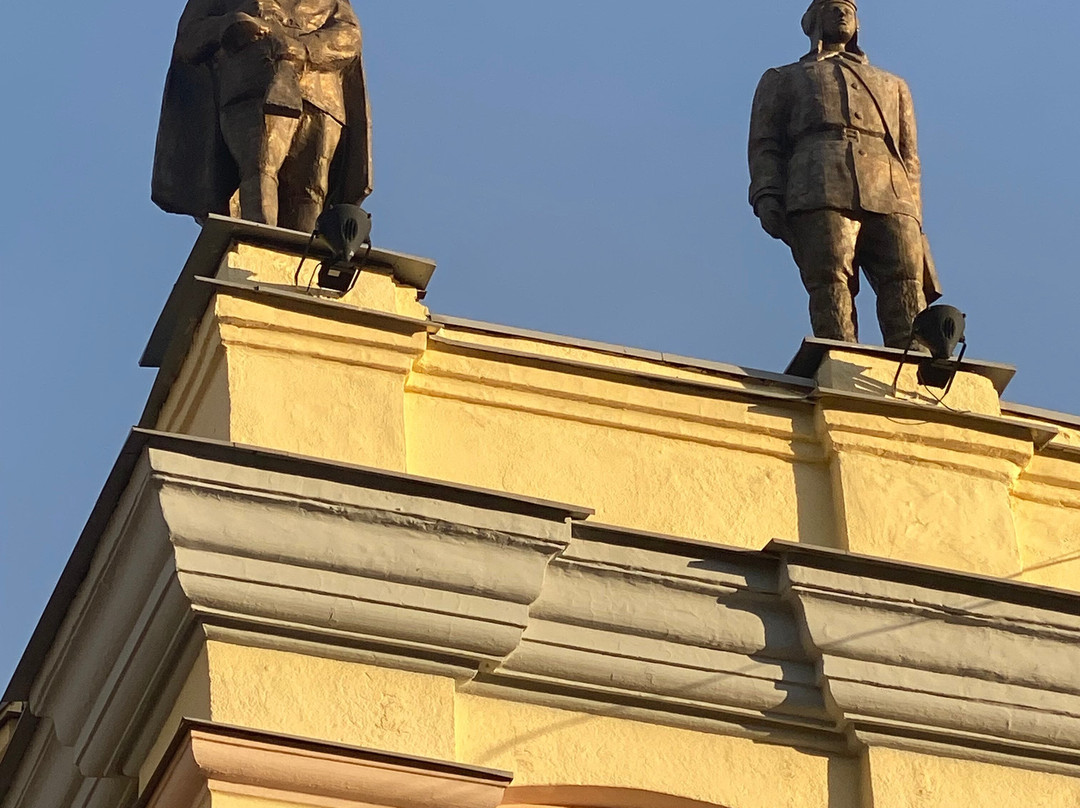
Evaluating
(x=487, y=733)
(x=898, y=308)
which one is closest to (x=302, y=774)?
(x=487, y=733)

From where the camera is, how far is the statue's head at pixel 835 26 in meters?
14.5

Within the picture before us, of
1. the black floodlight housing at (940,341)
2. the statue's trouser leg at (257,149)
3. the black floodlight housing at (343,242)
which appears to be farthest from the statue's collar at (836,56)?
the black floodlight housing at (343,242)

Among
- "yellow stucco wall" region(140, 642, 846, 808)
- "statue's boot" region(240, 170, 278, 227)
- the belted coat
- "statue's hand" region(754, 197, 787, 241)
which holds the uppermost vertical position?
the belted coat

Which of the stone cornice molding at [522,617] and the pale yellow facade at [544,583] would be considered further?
the stone cornice molding at [522,617]

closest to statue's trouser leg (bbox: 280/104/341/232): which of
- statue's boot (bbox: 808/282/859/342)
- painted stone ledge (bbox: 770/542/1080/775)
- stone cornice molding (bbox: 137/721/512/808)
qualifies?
statue's boot (bbox: 808/282/859/342)

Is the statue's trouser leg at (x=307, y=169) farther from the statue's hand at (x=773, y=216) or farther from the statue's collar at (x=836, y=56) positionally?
the statue's collar at (x=836, y=56)

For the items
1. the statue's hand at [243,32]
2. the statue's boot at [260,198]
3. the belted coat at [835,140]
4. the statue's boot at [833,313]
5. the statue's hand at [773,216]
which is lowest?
the statue's boot at [260,198]

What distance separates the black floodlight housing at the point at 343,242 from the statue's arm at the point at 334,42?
54.0 inches

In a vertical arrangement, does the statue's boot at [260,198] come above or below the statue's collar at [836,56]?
below

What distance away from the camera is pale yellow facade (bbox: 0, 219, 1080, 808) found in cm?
1122

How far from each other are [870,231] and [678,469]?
1.98m

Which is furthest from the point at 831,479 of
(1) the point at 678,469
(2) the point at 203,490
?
(2) the point at 203,490

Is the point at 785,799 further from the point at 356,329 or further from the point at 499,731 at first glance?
the point at 356,329

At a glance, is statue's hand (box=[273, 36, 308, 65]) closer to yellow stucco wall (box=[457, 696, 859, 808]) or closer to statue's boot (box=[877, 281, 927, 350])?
statue's boot (box=[877, 281, 927, 350])
